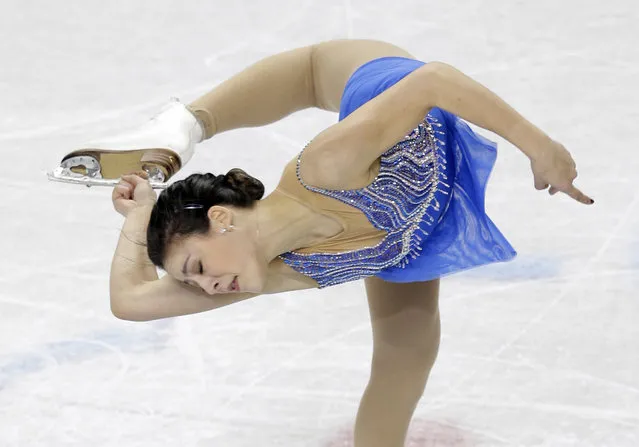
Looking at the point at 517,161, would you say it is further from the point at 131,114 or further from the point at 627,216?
the point at 131,114

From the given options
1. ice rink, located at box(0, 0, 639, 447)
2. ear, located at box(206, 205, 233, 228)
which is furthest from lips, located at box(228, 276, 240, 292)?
ice rink, located at box(0, 0, 639, 447)

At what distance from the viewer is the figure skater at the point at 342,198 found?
210cm

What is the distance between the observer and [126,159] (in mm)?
2484

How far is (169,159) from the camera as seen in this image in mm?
2496

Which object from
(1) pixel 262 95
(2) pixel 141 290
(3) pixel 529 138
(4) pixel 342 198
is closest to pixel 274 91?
(1) pixel 262 95

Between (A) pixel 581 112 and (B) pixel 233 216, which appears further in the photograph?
(A) pixel 581 112

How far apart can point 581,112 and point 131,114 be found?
6.01 ft

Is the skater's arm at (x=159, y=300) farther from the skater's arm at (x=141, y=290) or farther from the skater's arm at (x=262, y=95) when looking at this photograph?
the skater's arm at (x=262, y=95)

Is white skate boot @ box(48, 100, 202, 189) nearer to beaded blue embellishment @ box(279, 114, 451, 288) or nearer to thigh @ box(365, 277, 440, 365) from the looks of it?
beaded blue embellishment @ box(279, 114, 451, 288)

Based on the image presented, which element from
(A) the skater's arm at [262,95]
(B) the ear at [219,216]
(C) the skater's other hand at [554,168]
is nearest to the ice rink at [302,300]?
(A) the skater's arm at [262,95]

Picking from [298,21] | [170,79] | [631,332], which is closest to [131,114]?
[170,79]

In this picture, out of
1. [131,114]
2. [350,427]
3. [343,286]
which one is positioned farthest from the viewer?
[131,114]

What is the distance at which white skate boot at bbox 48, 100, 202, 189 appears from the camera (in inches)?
97.3

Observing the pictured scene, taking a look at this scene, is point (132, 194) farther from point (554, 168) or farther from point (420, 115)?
point (554, 168)
